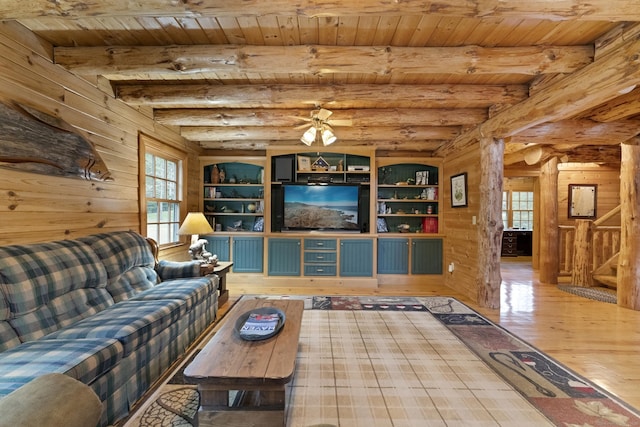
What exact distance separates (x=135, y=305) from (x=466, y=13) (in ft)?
10.0

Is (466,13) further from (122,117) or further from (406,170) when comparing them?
(406,170)

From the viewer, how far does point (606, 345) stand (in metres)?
2.68

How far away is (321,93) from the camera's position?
3098 millimetres

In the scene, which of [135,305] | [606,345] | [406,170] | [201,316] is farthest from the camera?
[406,170]

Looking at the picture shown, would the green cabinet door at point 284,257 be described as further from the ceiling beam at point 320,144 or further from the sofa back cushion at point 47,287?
the sofa back cushion at point 47,287

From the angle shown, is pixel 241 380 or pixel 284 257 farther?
pixel 284 257

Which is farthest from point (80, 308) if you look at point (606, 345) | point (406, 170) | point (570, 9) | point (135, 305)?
point (406, 170)

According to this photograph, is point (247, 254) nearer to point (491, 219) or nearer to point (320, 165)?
point (320, 165)

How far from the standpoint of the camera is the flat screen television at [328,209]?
5016 millimetres

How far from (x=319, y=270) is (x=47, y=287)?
11.6 feet

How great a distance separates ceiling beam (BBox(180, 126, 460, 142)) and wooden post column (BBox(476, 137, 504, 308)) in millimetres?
727

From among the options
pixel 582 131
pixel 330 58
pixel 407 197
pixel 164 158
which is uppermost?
pixel 330 58

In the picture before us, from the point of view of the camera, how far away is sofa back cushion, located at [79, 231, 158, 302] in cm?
248

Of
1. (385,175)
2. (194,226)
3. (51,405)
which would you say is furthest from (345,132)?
(51,405)
